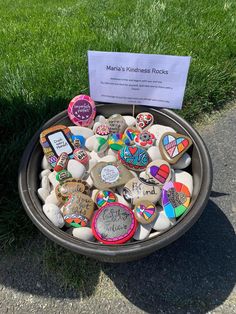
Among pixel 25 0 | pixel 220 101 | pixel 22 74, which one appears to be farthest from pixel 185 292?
pixel 25 0

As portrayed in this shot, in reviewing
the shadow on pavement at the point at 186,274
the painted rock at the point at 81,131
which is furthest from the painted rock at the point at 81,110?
the shadow on pavement at the point at 186,274

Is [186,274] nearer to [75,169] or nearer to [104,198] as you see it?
[104,198]

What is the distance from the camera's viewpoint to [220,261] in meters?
1.47

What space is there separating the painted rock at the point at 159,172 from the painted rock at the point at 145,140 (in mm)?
111

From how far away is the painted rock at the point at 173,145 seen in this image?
1.26m

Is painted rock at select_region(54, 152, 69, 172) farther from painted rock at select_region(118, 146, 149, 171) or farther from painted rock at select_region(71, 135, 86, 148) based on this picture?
painted rock at select_region(118, 146, 149, 171)

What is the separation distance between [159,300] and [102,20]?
2175 mm

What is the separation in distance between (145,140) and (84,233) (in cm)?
45

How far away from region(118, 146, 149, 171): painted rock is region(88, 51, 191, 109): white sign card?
7.9 inches

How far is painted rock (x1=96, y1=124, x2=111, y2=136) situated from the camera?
138 centimetres

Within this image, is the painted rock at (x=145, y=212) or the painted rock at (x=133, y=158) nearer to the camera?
the painted rock at (x=145, y=212)

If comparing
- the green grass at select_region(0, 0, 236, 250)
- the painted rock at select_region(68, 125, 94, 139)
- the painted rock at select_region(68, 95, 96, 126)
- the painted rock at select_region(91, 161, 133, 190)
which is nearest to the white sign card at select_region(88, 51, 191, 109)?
the painted rock at select_region(68, 95, 96, 126)

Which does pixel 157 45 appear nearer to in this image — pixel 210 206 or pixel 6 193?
pixel 210 206

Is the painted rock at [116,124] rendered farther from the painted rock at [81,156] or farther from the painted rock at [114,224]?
the painted rock at [114,224]
